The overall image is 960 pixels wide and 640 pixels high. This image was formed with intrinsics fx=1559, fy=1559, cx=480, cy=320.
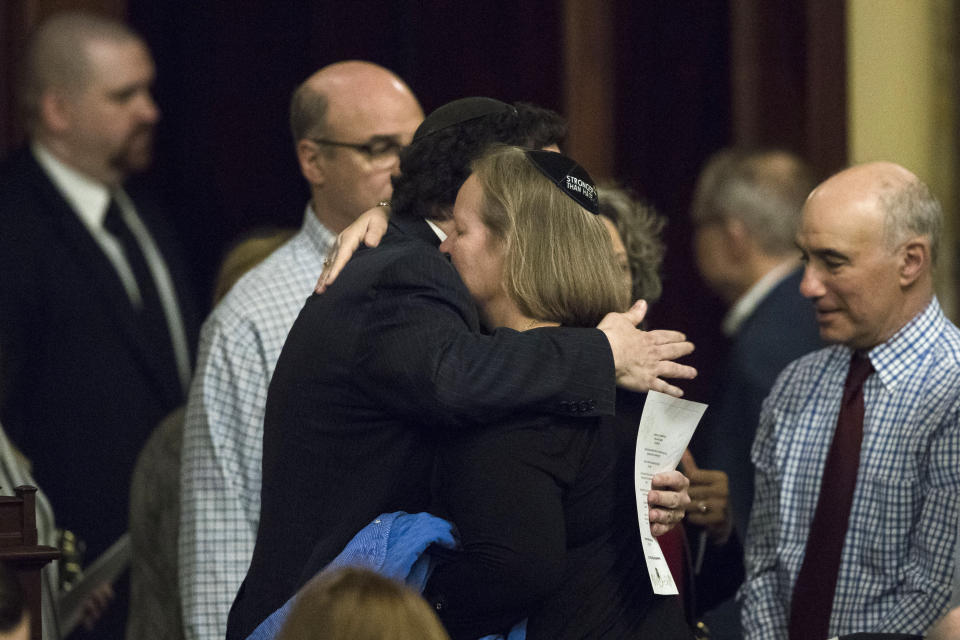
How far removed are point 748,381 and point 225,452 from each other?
68.6 inches

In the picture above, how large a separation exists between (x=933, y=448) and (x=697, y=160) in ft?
9.64

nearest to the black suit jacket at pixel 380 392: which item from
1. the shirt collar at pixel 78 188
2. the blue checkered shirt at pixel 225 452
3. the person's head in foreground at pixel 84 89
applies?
the blue checkered shirt at pixel 225 452

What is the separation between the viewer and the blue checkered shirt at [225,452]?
339cm

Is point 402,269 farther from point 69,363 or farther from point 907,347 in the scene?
point 69,363

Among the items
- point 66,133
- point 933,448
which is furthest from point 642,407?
point 66,133

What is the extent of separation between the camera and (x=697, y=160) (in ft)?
19.4

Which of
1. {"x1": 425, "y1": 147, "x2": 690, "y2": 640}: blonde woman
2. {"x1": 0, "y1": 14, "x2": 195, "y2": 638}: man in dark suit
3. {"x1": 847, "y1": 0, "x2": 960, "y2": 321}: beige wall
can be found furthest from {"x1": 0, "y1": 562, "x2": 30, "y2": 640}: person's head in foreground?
{"x1": 847, "y1": 0, "x2": 960, "y2": 321}: beige wall

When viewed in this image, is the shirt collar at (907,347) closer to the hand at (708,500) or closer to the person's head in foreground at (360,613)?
the hand at (708,500)

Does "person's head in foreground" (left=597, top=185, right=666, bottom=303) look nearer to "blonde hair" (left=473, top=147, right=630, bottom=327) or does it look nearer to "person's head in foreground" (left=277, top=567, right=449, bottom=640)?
"blonde hair" (left=473, top=147, right=630, bottom=327)

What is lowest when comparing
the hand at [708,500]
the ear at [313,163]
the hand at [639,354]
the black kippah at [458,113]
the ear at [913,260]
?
the hand at [708,500]

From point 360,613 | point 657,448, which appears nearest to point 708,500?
point 657,448

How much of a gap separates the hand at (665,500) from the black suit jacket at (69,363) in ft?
8.31

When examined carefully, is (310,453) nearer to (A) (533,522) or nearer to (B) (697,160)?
(A) (533,522)

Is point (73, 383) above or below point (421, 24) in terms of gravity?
below
